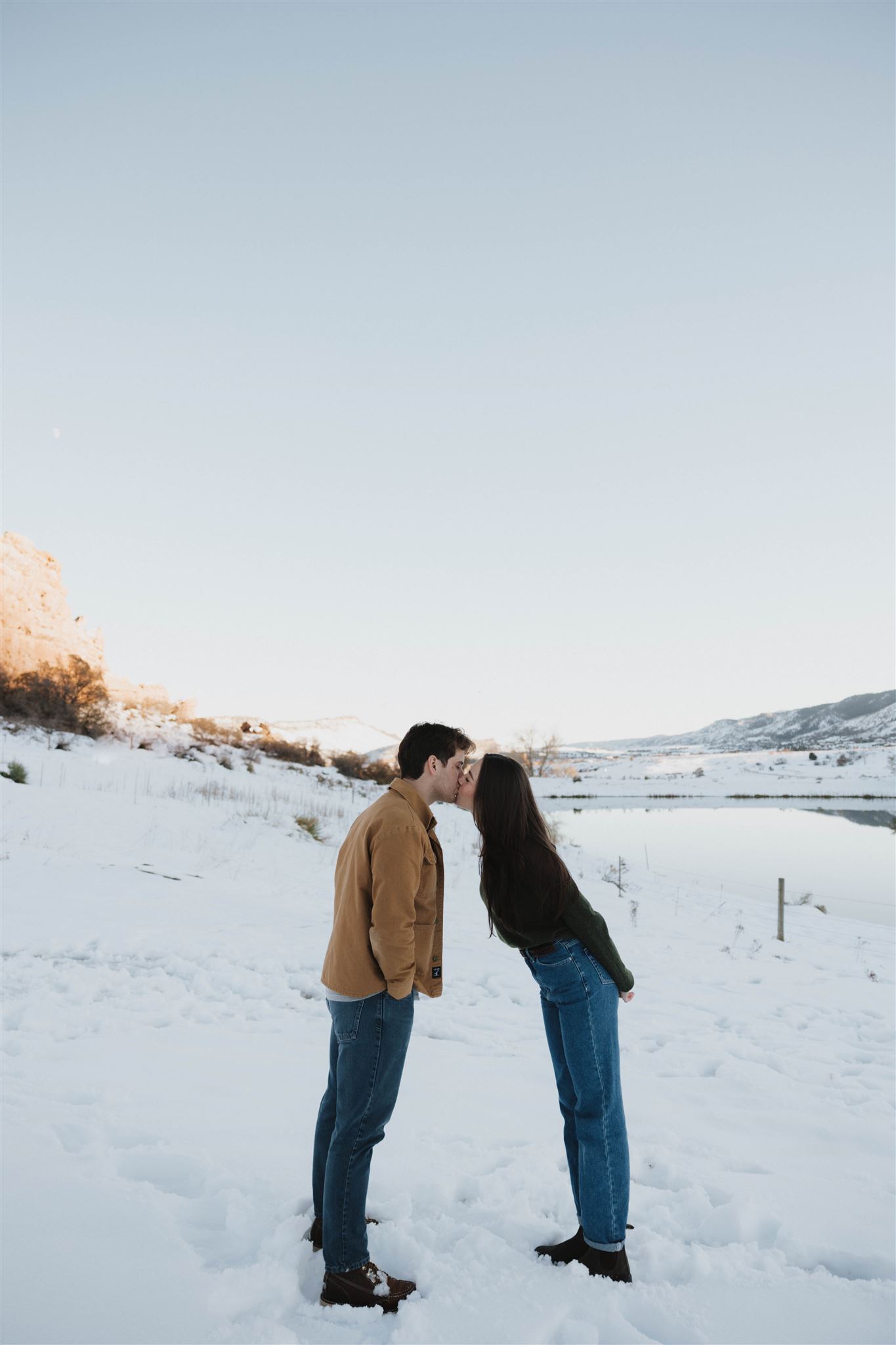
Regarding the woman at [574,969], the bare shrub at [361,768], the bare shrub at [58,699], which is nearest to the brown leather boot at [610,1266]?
the woman at [574,969]

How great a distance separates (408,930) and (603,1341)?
1451 millimetres

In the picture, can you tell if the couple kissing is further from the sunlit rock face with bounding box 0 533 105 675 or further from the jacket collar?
the sunlit rock face with bounding box 0 533 105 675

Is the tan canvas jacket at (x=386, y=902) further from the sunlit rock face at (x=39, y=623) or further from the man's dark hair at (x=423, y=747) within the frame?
the sunlit rock face at (x=39, y=623)

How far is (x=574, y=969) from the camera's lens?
97.3 inches

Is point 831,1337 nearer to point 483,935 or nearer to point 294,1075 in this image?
point 294,1075

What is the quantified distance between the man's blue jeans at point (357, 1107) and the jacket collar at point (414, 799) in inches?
23.8

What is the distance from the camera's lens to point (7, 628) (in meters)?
22.6

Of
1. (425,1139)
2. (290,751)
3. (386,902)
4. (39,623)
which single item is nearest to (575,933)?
(386,902)

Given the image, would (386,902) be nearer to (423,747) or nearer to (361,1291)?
(423,747)

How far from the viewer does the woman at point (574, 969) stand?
2.44 meters

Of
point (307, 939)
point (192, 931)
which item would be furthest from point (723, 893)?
point (192, 931)

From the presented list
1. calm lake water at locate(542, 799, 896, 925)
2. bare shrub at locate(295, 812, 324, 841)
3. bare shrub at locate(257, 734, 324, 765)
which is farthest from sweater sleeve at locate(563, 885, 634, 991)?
bare shrub at locate(257, 734, 324, 765)

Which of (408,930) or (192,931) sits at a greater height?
(408,930)

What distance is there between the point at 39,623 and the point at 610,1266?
2703 cm
